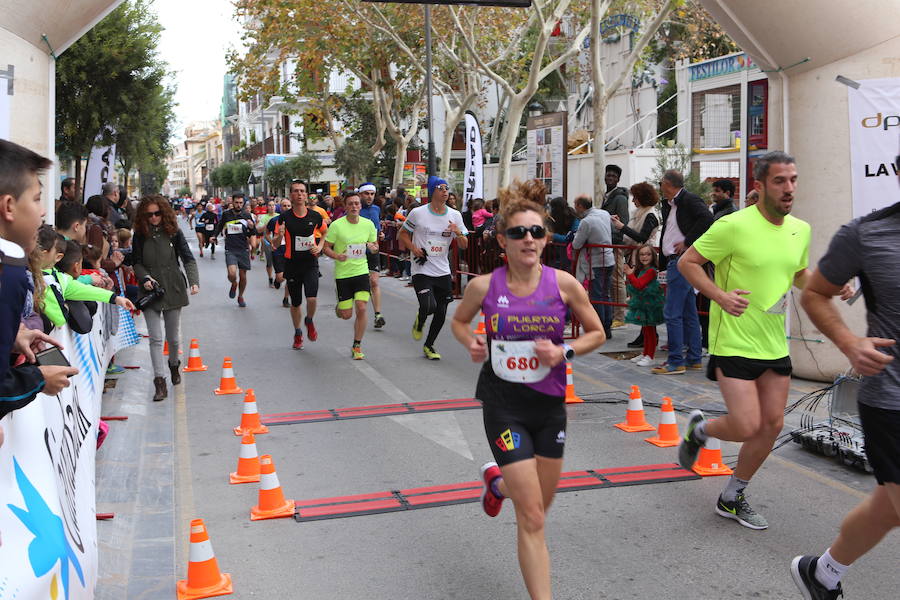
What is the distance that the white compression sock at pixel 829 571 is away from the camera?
3926 millimetres

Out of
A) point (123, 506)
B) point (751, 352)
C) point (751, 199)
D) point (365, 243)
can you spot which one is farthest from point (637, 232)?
point (123, 506)

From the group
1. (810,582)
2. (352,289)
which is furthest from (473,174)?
(810,582)

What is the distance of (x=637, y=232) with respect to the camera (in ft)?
36.9

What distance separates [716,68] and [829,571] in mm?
29302

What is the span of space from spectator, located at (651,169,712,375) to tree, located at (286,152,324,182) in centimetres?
4967

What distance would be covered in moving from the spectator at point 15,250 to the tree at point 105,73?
2259 cm

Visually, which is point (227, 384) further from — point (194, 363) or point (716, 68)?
point (716, 68)

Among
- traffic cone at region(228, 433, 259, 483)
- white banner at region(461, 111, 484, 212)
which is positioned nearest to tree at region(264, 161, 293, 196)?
white banner at region(461, 111, 484, 212)

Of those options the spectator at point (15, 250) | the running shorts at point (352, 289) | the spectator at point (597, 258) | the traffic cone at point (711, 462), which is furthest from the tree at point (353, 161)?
the spectator at point (15, 250)

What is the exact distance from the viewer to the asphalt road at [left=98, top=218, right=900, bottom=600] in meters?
4.58

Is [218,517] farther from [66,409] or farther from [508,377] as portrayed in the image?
[508,377]

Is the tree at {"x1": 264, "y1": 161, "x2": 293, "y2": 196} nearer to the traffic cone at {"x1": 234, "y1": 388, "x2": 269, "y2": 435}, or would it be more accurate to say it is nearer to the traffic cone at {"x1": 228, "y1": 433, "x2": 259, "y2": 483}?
the traffic cone at {"x1": 234, "y1": 388, "x2": 269, "y2": 435}

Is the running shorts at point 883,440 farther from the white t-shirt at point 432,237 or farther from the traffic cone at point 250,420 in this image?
the white t-shirt at point 432,237

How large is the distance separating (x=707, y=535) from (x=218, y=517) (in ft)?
9.18
